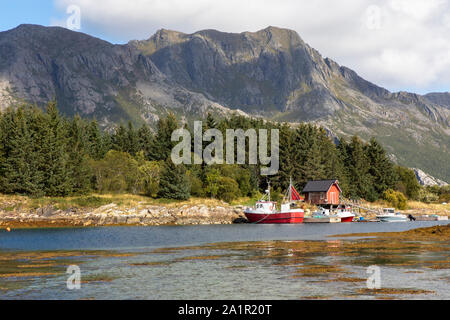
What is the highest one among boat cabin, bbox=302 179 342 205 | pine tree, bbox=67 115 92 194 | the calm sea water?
pine tree, bbox=67 115 92 194

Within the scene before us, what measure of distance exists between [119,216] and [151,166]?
27.6 m

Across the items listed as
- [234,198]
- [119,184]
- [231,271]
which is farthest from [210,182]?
[231,271]

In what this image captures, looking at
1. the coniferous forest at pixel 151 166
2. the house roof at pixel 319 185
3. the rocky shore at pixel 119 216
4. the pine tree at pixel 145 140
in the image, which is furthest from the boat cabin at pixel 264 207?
the pine tree at pixel 145 140

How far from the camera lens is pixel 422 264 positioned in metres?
30.3

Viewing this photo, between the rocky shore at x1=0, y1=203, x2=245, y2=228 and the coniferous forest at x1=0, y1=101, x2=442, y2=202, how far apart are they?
6052mm

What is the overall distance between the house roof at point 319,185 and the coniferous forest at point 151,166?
18.9 ft

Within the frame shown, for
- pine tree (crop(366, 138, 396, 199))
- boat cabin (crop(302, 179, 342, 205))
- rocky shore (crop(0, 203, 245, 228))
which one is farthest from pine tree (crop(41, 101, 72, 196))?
pine tree (crop(366, 138, 396, 199))

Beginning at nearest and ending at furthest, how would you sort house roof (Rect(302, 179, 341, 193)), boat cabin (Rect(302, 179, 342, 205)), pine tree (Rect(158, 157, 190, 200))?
pine tree (Rect(158, 157, 190, 200)), boat cabin (Rect(302, 179, 342, 205)), house roof (Rect(302, 179, 341, 193))

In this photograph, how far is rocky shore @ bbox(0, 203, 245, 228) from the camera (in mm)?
85375

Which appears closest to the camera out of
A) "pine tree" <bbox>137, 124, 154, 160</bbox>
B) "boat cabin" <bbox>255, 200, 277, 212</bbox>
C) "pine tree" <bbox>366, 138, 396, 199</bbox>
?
"boat cabin" <bbox>255, 200, 277, 212</bbox>

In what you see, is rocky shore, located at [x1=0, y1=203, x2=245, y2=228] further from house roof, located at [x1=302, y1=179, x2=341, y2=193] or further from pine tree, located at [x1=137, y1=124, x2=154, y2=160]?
pine tree, located at [x1=137, y1=124, x2=154, y2=160]

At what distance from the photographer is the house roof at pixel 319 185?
393 ft
